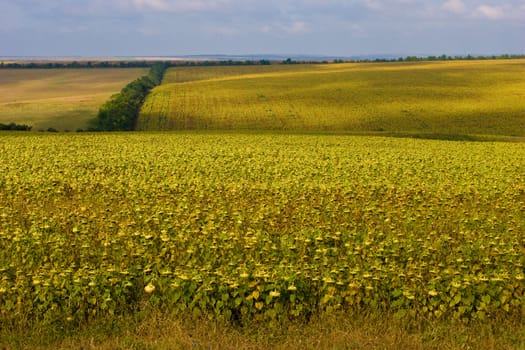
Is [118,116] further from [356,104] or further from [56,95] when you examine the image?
[56,95]

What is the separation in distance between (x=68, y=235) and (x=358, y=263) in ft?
22.0

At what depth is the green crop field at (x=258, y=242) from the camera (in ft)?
30.8

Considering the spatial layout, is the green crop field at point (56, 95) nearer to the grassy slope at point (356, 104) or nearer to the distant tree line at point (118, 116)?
the distant tree line at point (118, 116)

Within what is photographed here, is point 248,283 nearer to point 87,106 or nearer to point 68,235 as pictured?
point 68,235

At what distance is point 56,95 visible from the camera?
11044 centimetres

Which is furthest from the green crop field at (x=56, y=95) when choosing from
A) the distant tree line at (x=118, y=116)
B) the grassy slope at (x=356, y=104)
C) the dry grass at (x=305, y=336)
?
the dry grass at (x=305, y=336)

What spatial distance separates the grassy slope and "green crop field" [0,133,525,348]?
37.7 meters

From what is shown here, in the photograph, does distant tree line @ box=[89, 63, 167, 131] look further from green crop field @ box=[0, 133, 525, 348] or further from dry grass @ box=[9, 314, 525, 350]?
dry grass @ box=[9, 314, 525, 350]

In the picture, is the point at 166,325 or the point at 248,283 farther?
the point at 248,283

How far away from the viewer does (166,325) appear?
8.94 meters

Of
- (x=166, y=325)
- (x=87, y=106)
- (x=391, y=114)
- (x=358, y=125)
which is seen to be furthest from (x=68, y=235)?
(x=87, y=106)

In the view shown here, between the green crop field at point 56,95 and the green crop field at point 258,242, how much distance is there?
48.2 m

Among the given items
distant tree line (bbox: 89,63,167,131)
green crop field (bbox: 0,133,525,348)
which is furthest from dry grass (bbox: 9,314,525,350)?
distant tree line (bbox: 89,63,167,131)

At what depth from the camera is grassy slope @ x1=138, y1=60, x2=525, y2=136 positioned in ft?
205
